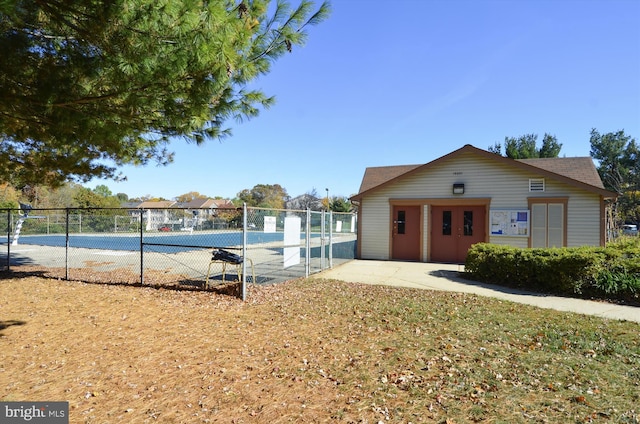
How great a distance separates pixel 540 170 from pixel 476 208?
2398 mm

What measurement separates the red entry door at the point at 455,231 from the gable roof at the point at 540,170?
1882 mm

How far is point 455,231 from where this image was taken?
13.3m

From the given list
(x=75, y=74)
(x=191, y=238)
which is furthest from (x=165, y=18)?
(x=191, y=238)

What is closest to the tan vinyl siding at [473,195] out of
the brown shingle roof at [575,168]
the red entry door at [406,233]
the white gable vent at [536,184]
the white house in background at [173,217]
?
the white gable vent at [536,184]

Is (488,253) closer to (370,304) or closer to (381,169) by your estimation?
(370,304)

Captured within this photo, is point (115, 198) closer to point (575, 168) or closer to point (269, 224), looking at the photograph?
point (269, 224)

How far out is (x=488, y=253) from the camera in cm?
938

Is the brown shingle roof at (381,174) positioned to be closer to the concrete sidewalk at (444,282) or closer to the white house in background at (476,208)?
the white house in background at (476,208)

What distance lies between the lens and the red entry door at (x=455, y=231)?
12961 millimetres

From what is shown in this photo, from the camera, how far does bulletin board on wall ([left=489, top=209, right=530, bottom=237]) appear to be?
12.1m

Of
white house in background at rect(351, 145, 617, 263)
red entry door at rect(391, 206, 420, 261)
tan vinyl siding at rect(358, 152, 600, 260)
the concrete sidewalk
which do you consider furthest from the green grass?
red entry door at rect(391, 206, 420, 261)

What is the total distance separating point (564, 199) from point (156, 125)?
12280 millimetres

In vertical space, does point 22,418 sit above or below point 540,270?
below

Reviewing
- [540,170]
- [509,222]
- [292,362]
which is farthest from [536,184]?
[292,362]
